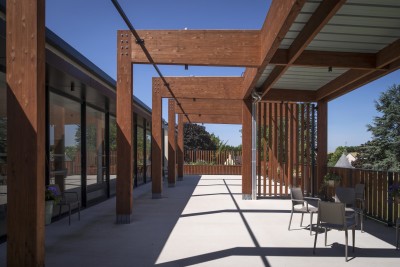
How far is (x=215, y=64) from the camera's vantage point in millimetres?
7066

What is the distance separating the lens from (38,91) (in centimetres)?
333

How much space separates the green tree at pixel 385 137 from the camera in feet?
77.5

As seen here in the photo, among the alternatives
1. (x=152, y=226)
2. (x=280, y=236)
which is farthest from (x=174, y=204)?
(x=280, y=236)

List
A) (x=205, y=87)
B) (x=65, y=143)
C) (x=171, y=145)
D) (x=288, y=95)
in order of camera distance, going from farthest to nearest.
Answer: (x=171, y=145), (x=205, y=87), (x=288, y=95), (x=65, y=143)

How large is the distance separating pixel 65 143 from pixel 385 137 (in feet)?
72.4

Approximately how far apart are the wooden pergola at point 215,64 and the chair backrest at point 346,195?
2405 mm

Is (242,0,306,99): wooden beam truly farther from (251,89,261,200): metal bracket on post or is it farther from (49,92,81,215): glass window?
(49,92,81,215): glass window

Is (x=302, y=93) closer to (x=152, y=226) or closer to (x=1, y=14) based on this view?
(x=152, y=226)

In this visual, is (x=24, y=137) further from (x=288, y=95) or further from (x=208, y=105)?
(x=208, y=105)

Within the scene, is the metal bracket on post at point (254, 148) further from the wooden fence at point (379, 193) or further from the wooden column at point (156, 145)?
the wooden fence at point (379, 193)

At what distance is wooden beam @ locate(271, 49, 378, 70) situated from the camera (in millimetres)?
Answer: 7168

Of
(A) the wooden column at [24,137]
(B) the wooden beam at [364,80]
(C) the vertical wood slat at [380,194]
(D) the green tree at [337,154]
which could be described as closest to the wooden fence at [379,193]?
(C) the vertical wood slat at [380,194]

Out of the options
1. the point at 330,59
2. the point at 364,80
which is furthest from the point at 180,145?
the point at 330,59

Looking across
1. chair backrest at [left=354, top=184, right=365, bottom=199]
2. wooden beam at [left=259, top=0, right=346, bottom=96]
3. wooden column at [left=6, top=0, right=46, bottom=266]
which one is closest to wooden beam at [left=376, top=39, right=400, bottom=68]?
wooden beam at [left=259, top=0, right=346, bottom=96]
